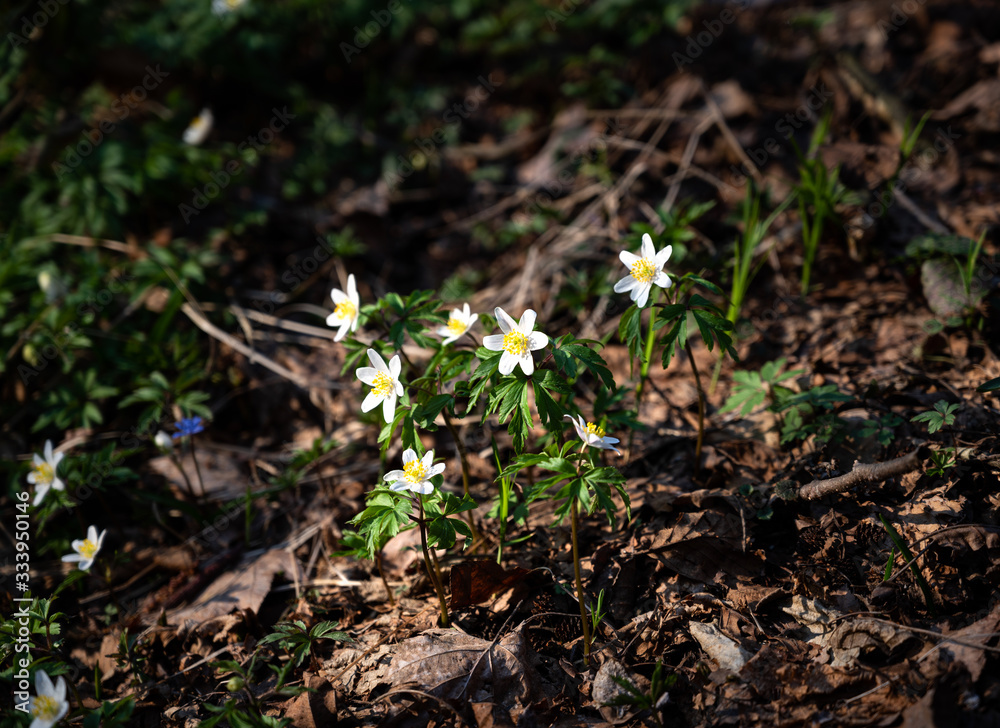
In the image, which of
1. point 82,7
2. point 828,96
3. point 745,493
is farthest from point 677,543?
point 82,7

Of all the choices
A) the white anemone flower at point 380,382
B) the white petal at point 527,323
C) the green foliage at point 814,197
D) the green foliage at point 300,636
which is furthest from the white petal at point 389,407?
the green foliage at point 814,197

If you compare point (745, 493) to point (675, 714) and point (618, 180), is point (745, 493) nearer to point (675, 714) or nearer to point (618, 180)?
point (675, 714)

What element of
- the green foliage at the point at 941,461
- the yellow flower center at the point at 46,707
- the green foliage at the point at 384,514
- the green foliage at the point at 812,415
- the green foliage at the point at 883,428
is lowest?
the green foliage at the point at 941,461

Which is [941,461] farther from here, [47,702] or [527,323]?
[47,702]

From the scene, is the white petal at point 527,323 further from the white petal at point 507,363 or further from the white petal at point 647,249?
the white petal at point 647,249

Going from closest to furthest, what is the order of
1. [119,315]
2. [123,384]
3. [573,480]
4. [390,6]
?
[573,480]
[123,384]
[119,315]
[390,6]

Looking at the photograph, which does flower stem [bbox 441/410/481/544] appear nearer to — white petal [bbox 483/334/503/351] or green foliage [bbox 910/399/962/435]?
white petal [bbox 483/334/503/351]

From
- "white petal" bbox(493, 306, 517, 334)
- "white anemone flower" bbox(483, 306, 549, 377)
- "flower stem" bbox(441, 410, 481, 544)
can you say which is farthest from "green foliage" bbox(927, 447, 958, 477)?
"flower stem" bbox(441, 410, 481, 544)
